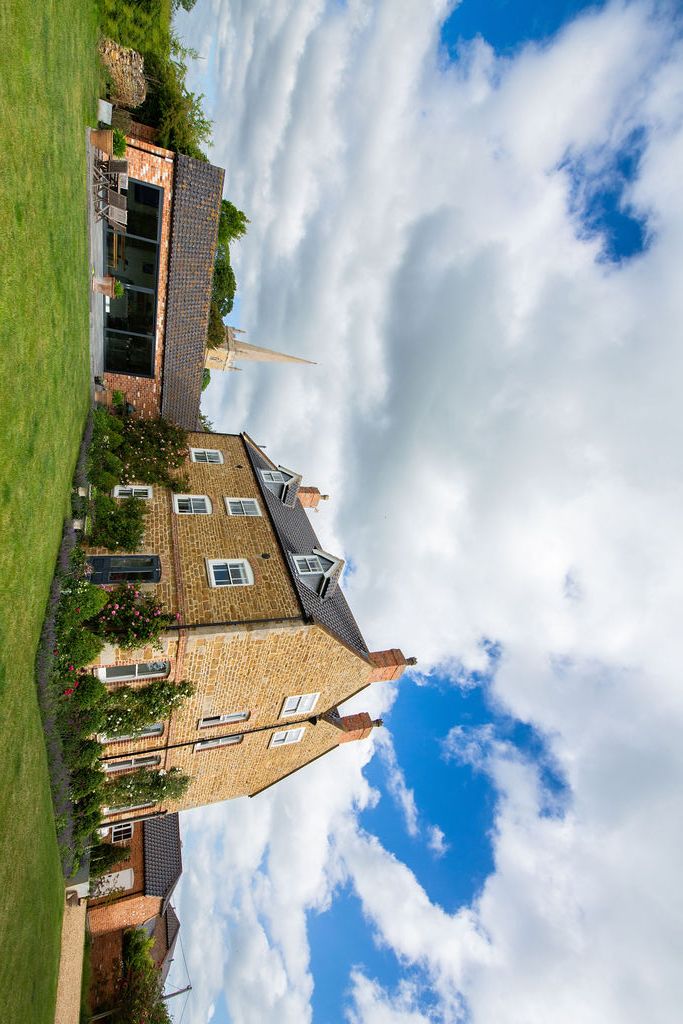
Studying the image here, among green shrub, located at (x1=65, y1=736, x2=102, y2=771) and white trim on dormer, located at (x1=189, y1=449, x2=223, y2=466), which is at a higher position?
white trim on dormer, located at (x1=189, y1=449, x2=223, y2=466)

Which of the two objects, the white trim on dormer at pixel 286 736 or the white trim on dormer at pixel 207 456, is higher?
the white trim on dormer at pixel 207 456

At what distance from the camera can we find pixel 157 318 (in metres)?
19.6

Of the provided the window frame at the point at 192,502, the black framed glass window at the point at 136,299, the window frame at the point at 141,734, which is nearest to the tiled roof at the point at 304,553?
the window frame at the point at 192,502

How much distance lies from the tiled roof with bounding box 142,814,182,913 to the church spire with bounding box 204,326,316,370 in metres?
26.8

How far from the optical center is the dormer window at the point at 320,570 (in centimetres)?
1548

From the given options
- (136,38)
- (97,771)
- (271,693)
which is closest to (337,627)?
(271,693)

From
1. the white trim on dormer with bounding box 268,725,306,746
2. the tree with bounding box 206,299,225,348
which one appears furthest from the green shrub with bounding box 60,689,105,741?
the tree with bounding box 206,299,225,348

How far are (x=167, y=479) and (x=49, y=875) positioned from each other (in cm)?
1166

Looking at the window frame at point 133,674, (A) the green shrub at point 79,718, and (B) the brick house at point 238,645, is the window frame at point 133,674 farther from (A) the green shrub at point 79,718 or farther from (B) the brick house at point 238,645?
(A) the green shrub at point 79,718

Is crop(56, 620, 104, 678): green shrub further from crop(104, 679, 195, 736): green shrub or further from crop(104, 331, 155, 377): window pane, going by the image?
crop(104, 331, 155, 377): window pane

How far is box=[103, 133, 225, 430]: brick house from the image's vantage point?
17.7m

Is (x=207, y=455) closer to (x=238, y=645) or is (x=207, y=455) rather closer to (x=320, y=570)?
(x=320, y=570)

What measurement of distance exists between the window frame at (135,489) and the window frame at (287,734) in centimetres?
970

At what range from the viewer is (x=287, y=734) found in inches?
643
